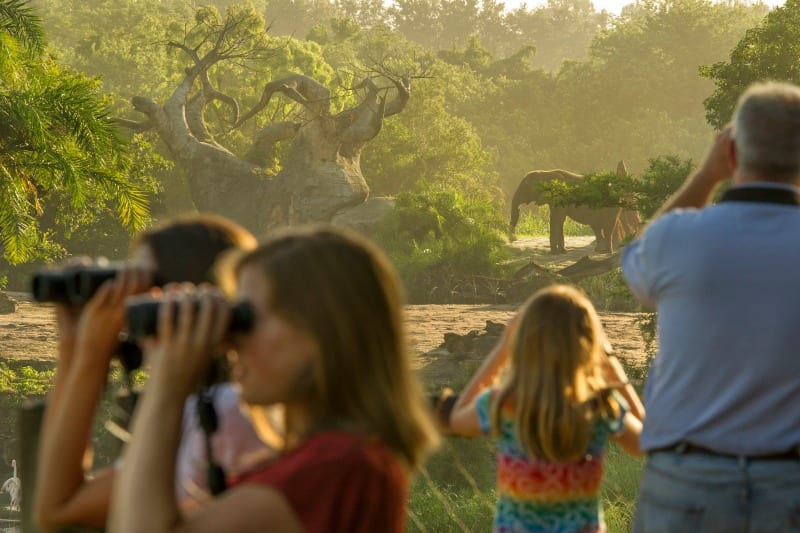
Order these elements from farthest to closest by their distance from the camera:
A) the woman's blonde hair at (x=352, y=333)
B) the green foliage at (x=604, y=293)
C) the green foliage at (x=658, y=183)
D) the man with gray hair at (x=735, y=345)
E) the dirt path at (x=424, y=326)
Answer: the green foliage at (x=604, y=293) → the dirt path at (x=424, y=326) → the green foliage at (x=658, y=183) → the man with gray hair at (x=735, y=345) → the woman's blonde hair at (x=352, y=333)

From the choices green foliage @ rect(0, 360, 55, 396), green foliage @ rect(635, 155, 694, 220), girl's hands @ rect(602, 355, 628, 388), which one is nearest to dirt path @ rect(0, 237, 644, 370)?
Answer: green foliage @ rect(0, 360, 55, 396)

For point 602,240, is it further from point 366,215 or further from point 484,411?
point 484,411

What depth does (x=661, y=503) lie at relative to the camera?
3131mm

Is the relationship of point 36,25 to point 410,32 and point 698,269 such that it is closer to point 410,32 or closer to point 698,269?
point 698,269

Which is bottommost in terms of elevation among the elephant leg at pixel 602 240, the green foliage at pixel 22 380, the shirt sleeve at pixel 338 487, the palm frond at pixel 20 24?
the green foliage at pixel 22 380

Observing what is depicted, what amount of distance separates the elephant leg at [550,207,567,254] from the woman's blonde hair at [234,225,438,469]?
37482mm

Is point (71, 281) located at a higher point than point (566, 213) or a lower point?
higher

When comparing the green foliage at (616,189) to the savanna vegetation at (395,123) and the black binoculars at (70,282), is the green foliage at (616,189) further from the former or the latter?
the black binoculars at (70,282)

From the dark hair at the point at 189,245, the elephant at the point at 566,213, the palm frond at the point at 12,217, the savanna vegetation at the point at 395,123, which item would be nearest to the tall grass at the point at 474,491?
the savanna vegetation at the point at 395,123

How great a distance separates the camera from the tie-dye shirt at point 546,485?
3.35 m

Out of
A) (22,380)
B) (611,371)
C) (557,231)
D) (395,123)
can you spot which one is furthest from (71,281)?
(395,123)

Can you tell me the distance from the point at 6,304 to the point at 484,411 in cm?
3131

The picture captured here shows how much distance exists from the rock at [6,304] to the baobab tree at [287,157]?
381 inches

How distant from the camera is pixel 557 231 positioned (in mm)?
40000
